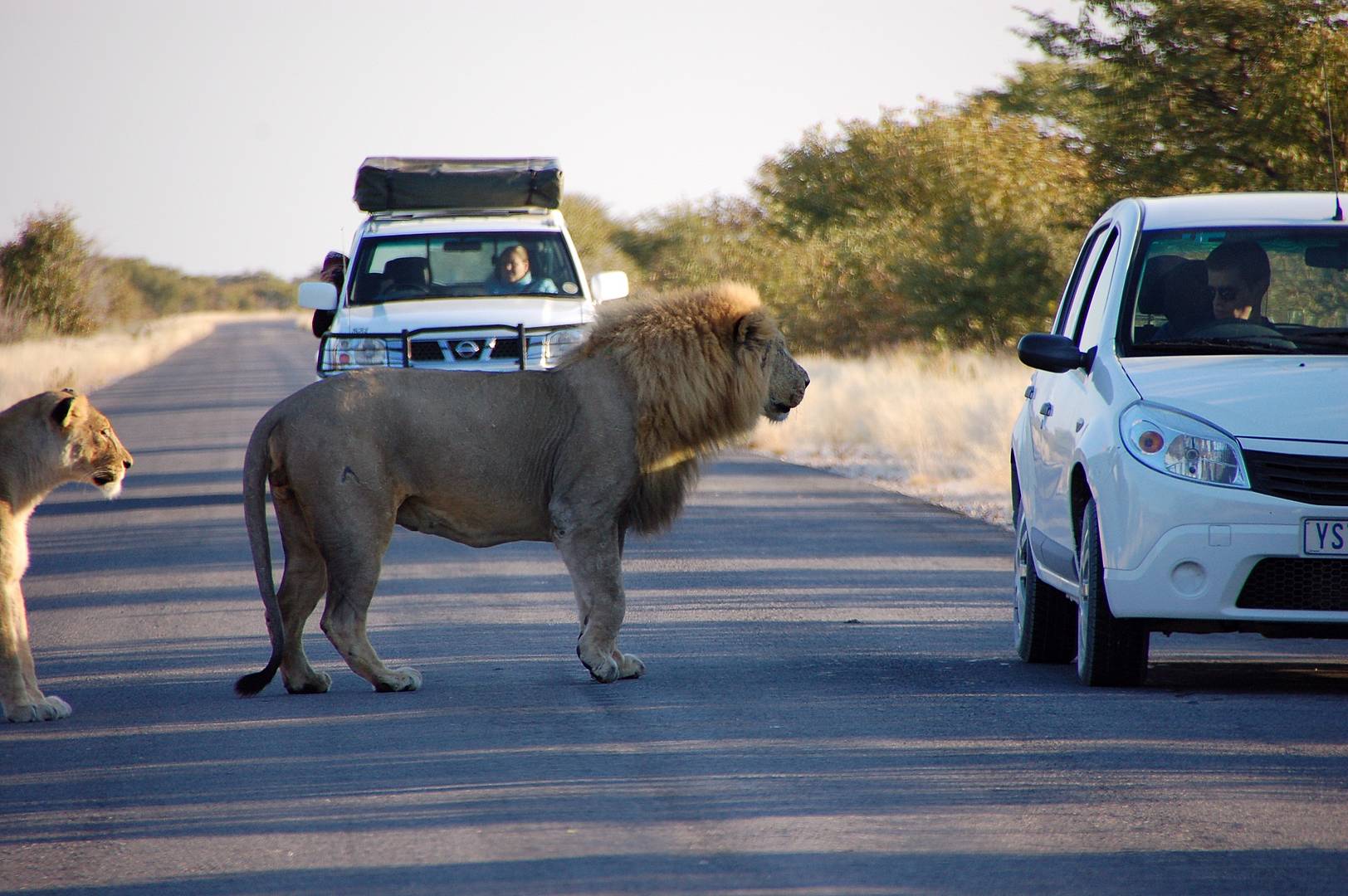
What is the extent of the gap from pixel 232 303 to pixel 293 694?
574 ft

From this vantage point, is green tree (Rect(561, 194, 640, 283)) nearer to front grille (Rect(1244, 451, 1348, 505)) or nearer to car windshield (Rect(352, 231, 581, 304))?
car windshield (Rect(352, 231, 581, 304))

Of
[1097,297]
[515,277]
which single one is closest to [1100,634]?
[1097,297]

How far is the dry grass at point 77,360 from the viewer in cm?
3081

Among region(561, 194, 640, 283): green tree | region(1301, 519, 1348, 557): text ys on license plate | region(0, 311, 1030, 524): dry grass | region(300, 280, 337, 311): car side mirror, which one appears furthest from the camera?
region(561, 194, 640, 283): green tree

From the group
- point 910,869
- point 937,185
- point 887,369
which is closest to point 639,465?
point 910,869

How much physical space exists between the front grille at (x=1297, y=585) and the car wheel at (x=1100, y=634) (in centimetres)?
52

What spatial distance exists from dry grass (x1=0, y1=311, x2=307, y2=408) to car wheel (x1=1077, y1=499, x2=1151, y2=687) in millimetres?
22507

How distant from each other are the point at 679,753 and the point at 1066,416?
2.47 meters

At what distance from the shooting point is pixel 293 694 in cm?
721

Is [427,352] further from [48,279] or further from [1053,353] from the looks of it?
[48,279]

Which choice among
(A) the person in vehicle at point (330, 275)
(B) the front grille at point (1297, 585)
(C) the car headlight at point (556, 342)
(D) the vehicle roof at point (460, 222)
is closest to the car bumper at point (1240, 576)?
(B) the front grille at point (1297, 585)

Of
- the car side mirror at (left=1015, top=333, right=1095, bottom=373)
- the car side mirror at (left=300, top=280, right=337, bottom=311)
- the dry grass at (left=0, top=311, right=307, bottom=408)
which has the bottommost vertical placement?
the dry grass at (left=0, top=311, right=307, bottom=408)

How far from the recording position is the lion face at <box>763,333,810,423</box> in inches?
303

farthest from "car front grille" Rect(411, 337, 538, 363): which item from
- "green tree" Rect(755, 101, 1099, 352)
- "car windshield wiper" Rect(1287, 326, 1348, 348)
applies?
"green tree" Rect(755, 101, 1099, 352)
